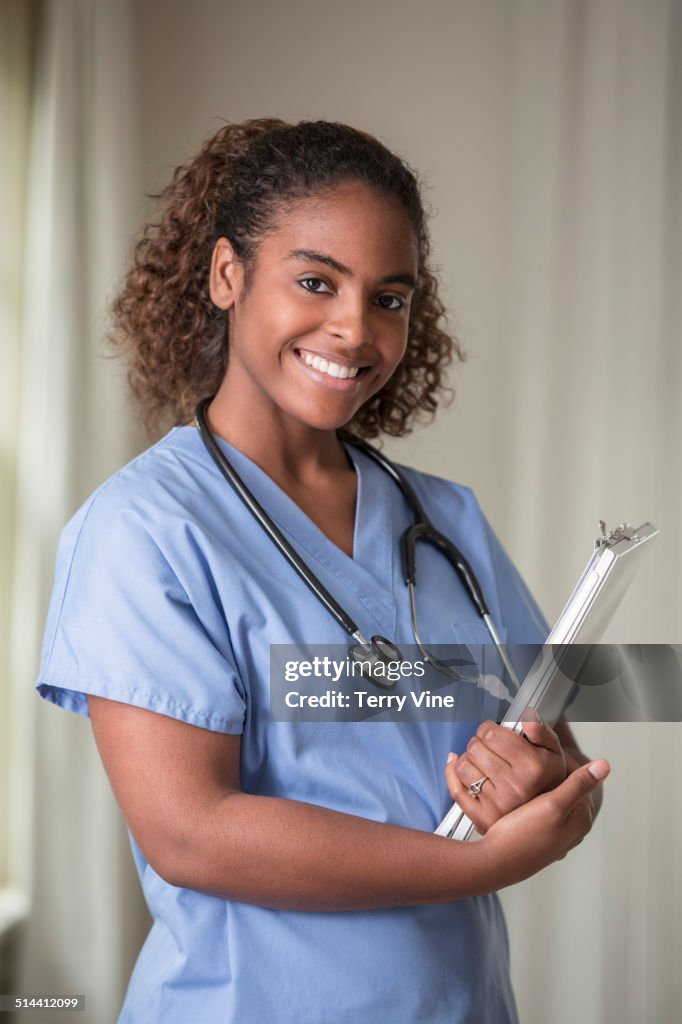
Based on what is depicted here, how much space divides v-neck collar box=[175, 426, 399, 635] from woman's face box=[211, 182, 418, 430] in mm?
54

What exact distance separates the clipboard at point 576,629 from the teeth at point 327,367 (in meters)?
0.21

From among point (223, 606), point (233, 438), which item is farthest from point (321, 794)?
point (233, 438)

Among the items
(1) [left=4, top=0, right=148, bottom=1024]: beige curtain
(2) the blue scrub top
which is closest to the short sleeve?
(2) the blue scrub top

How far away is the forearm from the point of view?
600 millimetres

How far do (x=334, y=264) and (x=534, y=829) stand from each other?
391 mm

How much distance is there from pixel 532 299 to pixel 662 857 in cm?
70

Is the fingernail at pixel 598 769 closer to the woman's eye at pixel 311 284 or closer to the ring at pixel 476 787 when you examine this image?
the ring at pixel 476 787

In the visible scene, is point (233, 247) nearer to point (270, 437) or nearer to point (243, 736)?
point (270, 437)

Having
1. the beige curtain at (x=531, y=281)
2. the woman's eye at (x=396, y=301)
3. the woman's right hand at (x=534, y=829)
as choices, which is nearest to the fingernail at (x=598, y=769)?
the woman's right hand at (x=534, y=829)

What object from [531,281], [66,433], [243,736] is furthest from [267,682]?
[531,281]

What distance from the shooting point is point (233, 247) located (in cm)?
78

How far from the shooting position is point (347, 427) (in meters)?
0.96

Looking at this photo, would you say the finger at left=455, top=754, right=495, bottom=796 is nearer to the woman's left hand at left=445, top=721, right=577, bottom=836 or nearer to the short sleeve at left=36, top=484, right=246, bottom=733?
the woman's left hand at left=445, top=721, right=577, bottom=836

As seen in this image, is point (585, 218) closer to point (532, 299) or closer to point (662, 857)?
point (532, 299)
